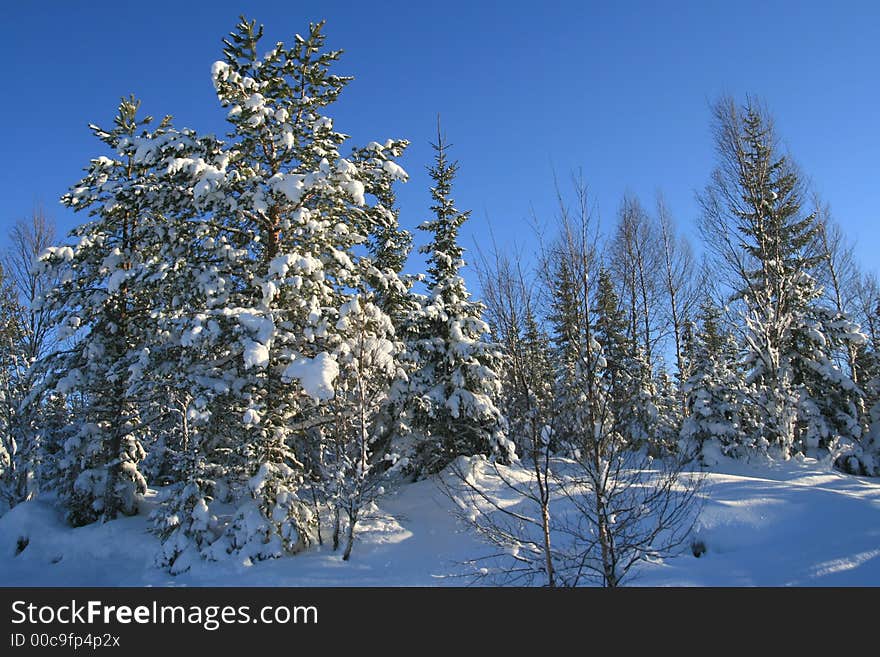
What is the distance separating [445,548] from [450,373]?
15.5ft

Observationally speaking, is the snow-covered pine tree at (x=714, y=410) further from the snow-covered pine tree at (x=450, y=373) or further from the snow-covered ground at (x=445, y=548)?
the snow-covered pine tree at (x=450, y=373)

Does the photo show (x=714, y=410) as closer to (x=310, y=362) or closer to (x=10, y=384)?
(x=310, y=362)

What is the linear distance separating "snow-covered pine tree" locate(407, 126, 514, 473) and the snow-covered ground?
4.89 ft

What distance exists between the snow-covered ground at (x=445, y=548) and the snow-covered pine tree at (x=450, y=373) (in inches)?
58.7

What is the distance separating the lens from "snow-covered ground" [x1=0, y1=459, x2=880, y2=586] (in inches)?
282

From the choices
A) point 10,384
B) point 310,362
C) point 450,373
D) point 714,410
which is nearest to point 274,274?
point 310,362

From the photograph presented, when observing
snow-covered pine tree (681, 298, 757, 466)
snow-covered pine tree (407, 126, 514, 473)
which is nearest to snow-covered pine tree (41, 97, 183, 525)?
snow-covered pine tree (407, 126, 514, 473)

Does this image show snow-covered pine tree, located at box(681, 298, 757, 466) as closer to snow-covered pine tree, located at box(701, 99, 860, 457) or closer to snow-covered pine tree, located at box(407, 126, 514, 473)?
snow-covered pine tree, located at box(701, 99, 860, 457)

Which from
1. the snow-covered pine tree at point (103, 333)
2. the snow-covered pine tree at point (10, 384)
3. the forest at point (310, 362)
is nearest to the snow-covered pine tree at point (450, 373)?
the forest at point (310, 362)

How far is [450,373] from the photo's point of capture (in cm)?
1292

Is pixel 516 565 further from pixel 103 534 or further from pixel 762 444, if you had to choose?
pixel 762 444
